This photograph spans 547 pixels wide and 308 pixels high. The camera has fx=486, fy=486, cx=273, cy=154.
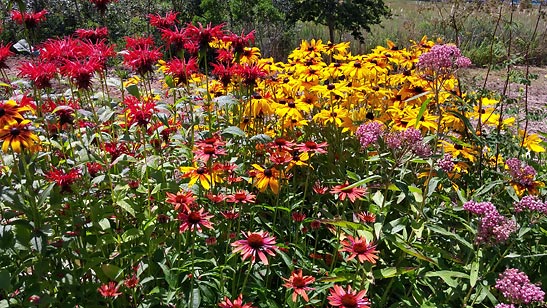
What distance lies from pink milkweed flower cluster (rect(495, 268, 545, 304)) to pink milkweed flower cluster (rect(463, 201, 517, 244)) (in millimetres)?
112

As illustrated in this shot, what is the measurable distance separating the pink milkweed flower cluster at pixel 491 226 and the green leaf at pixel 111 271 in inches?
42.8

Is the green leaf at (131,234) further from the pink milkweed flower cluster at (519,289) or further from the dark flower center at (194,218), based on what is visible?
the pink milkweed flower cluster at (519,289)

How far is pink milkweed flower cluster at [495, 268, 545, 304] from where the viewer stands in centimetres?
122

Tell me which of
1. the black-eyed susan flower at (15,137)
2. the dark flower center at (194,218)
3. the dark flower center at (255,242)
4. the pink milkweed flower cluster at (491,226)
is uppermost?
the black-eyed susan flower at (15,137)

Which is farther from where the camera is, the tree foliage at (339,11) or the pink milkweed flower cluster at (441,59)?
the tree foliage at (339,11)

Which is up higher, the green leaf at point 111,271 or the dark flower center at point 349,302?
the dark flower center at point 349,302

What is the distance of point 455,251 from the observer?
176 cm

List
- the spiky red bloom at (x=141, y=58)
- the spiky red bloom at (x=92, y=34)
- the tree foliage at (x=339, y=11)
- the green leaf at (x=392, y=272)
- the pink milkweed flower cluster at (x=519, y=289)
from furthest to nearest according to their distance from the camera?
the tree foliage at (x=339, y=11), the spiky red bloom at (x=92, y=34), the spiky red bloom at (x=141, y=58), the green leaf at (x=392, y=272), the pink milkweed flower cluster at (x=519, y=289)

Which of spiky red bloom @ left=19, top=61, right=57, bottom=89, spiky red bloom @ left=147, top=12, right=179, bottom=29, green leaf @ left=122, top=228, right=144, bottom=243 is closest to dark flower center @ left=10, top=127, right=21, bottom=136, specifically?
spiky red bloom @ left=19, top=61, right=57, bottom=89

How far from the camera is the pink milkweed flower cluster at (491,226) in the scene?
4.46 ft

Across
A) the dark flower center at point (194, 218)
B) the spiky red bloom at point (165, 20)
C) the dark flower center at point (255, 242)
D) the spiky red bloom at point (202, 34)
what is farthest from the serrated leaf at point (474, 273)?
the spiky red bloom at point (165, 20)

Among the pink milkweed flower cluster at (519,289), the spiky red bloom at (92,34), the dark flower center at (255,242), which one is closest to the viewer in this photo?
the pink milkweed flower cluster at (519,289)

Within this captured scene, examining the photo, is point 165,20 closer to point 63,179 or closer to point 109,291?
point 63,179

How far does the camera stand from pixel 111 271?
1532 mm
